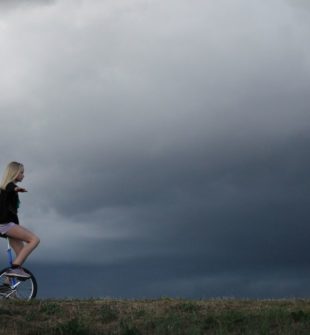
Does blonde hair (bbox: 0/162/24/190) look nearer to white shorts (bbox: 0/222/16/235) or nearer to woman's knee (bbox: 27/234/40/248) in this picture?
white shorts (bbox: 0/222/16/235)

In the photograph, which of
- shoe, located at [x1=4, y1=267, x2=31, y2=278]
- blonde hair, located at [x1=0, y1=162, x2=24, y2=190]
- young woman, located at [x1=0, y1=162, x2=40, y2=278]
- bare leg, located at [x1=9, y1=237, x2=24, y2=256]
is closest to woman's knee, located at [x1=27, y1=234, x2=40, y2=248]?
young woman, located at [x1=0, y1=162, x2=40, y2=278]

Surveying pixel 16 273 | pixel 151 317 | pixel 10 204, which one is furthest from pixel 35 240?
pixel 151 317

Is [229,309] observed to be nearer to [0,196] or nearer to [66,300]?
[66,300]

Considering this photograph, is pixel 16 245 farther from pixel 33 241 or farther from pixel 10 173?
pixel 10 173

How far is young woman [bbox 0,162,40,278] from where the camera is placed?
683 inches

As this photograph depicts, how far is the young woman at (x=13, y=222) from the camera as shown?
57.0 ft

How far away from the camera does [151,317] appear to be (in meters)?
15.8

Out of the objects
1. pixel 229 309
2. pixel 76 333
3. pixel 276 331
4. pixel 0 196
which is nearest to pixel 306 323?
pixel 276 331

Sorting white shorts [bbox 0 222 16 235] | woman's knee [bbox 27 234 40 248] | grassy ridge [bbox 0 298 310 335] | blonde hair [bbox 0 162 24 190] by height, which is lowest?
grassy ridge [bbox 0 298 310 335]

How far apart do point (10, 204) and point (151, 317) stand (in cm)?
407

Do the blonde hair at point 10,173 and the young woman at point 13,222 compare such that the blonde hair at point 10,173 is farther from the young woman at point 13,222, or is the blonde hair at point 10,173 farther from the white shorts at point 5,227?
the white shorts at point 5,227

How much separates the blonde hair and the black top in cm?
10

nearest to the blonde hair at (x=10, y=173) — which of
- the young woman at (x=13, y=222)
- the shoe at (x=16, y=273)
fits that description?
the young woman at (x=13, y=222)

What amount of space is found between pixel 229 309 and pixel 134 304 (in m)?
2.02
